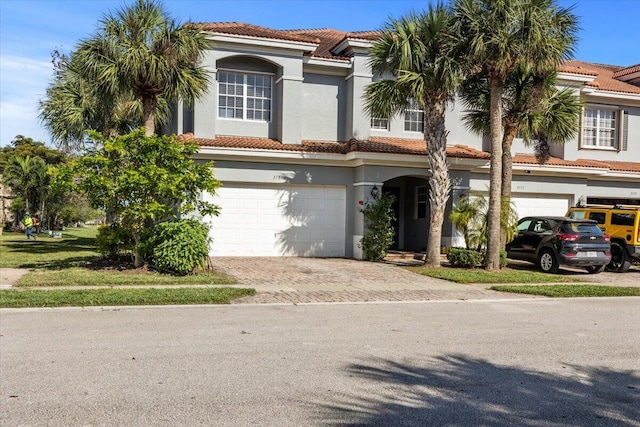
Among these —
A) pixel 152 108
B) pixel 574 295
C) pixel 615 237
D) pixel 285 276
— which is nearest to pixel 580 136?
pixel 615 237

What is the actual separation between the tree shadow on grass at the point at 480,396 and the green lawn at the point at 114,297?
5.00 metres

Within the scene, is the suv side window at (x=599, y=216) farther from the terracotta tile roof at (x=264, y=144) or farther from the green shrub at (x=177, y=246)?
the green shrub at (x=177, y=246)

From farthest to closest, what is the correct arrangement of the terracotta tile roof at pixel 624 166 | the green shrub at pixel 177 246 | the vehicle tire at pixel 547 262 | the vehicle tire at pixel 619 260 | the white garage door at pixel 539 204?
the terracotta tile roof at pixel 624 166
the white garage door at pixel 539 204
the vehicle tire at pixel 619 260
the vehicle tire at pixel 547 262
the green shrub at pixel 177 246

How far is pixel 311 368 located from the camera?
20.8ft

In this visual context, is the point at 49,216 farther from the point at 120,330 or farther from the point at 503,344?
the point at 503,344

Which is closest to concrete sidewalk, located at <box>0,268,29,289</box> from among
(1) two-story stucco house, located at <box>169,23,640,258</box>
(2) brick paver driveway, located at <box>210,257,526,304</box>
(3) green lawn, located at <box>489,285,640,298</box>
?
(2) brick paver driveway, located at <box>210,257,526,304</box>

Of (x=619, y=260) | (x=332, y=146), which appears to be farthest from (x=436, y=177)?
(x=619, y=260)

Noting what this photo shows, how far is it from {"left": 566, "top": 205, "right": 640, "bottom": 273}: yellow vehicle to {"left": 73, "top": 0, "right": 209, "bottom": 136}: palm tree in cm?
1325

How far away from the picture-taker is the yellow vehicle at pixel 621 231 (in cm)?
1775

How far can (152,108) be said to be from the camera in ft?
53.5

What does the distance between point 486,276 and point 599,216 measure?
240 inches

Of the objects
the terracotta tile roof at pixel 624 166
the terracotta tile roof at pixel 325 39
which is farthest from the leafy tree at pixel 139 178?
the terracotta tile roof at pixel 624 166

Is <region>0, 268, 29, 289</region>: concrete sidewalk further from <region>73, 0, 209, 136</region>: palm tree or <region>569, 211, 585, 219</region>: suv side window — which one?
<region>569, 211, 585, 219</region>: suv side window

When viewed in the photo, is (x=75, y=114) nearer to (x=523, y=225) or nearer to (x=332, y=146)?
(x=332, y=146)
